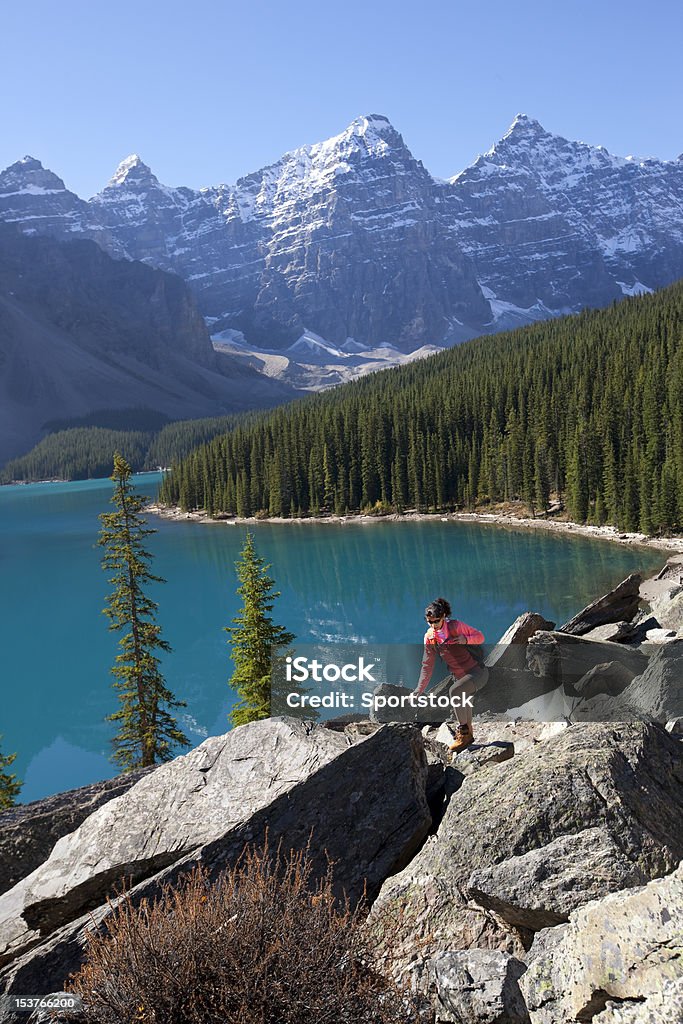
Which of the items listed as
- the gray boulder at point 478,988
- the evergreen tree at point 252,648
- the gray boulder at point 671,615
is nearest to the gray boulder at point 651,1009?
the gray boulder at point 478,988

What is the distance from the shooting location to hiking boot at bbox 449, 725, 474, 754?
33.3ft

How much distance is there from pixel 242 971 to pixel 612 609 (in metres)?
20.3

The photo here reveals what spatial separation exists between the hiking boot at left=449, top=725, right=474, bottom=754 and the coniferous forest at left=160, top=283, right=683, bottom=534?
7403 cm

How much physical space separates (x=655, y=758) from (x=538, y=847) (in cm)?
163

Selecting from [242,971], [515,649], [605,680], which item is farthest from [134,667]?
[242,971]

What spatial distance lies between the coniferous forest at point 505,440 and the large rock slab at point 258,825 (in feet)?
249

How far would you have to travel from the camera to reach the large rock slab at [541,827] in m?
6.66

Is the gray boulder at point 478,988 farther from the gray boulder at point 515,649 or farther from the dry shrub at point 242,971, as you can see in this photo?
the gray boulder at point 515,649

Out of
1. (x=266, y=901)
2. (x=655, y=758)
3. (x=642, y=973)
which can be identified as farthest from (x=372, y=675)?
(x=642, y=973)

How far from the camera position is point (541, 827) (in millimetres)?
7039

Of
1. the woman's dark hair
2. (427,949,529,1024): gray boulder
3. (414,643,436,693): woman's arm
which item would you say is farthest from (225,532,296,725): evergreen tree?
(427,949,529,1024): gray boulder

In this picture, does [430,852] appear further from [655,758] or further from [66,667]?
[66,667]

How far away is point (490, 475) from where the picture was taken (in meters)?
114

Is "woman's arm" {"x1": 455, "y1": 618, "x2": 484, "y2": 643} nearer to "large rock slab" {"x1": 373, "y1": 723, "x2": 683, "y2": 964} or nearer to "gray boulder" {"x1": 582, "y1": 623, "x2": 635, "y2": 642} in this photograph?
"large rock slab" {"x1": 373, "y1": 723, "x2": 683, "y2": 964}
